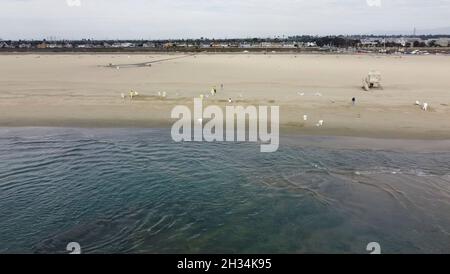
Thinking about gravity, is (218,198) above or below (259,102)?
below

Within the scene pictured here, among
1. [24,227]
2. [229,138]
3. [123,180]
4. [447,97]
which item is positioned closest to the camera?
[24,227]

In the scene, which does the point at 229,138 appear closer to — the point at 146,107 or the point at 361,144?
A: the point at 361,144

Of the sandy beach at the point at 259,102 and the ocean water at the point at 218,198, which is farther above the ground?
the sandy beach at the point at 259,102

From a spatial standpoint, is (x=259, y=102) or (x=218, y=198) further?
(x=259, y=102)

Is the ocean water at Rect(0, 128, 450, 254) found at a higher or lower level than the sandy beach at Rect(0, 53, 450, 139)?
lower

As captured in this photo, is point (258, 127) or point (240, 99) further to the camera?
point (240, 99)

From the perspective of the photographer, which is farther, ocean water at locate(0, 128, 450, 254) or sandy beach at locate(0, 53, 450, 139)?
sandy beach at locate(0, 53, 450, 139)

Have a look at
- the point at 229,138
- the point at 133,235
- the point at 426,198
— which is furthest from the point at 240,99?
the point at 133,235

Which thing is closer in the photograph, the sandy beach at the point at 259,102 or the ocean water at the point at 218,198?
the ocean water at the point at 218,198
